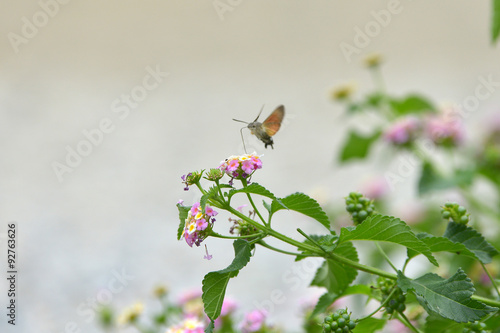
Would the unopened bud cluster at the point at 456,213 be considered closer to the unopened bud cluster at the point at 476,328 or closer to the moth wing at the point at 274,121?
the unopened bud cluster at the point at 476,328

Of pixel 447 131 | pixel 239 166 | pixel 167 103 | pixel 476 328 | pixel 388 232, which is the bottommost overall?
pixel 476 328

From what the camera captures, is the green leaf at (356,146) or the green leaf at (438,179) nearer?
the green leaf at (438,179)

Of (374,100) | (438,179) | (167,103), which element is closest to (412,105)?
(374,100)

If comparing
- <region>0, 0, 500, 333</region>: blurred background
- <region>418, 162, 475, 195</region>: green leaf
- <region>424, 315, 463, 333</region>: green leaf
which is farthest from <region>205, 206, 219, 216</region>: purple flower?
<region>0, 0, 500, 333</region>: blurred background

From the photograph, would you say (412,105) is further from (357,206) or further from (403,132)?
(357,206)

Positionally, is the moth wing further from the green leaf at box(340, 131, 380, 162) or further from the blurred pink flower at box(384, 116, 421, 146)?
the green leaf at box(340, 131, 380, 162)

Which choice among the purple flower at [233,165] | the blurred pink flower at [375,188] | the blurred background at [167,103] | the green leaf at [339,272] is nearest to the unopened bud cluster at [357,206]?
the green leaf at [339,272]
